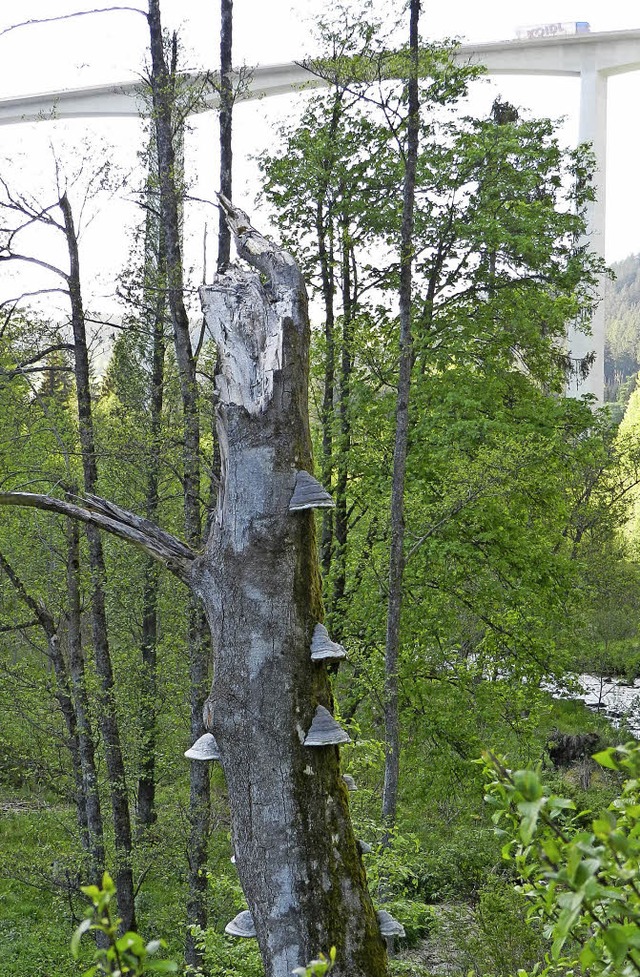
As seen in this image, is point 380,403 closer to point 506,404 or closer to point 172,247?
point 506,404

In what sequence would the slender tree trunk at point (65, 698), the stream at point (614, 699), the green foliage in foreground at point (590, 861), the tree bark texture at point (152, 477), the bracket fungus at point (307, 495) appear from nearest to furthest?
1. the green foliage in foreground at point (590, 861)
2. the bracket fungus at point (307, 495)
3. the tree bark texture at point (152, 477)
4. the slender tree trunk at point (65, 698)
5. the stream at point (614, 699)

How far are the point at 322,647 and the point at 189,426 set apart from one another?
6.35 meters

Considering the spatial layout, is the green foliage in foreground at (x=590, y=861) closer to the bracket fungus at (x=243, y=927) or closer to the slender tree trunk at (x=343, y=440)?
the bracket fungus at (x=243, y=927)

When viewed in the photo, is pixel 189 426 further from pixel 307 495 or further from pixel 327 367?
pixel 307 495

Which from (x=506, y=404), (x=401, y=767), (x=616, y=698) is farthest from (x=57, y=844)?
(x=616, y=698)

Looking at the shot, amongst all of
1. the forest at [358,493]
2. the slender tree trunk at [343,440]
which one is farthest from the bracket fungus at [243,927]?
the slender tree trunk at [343,440]

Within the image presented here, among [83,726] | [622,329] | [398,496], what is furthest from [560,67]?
[622,329]

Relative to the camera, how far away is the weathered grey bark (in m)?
2.92

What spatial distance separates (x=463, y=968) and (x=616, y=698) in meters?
13.9

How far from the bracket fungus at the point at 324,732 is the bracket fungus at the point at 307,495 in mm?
710

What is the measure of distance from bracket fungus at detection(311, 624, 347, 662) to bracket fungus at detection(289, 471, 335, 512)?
43 centimetres

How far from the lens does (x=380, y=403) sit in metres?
12.3

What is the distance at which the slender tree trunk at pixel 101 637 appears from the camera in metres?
10.2

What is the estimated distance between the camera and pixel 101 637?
10.5 m
